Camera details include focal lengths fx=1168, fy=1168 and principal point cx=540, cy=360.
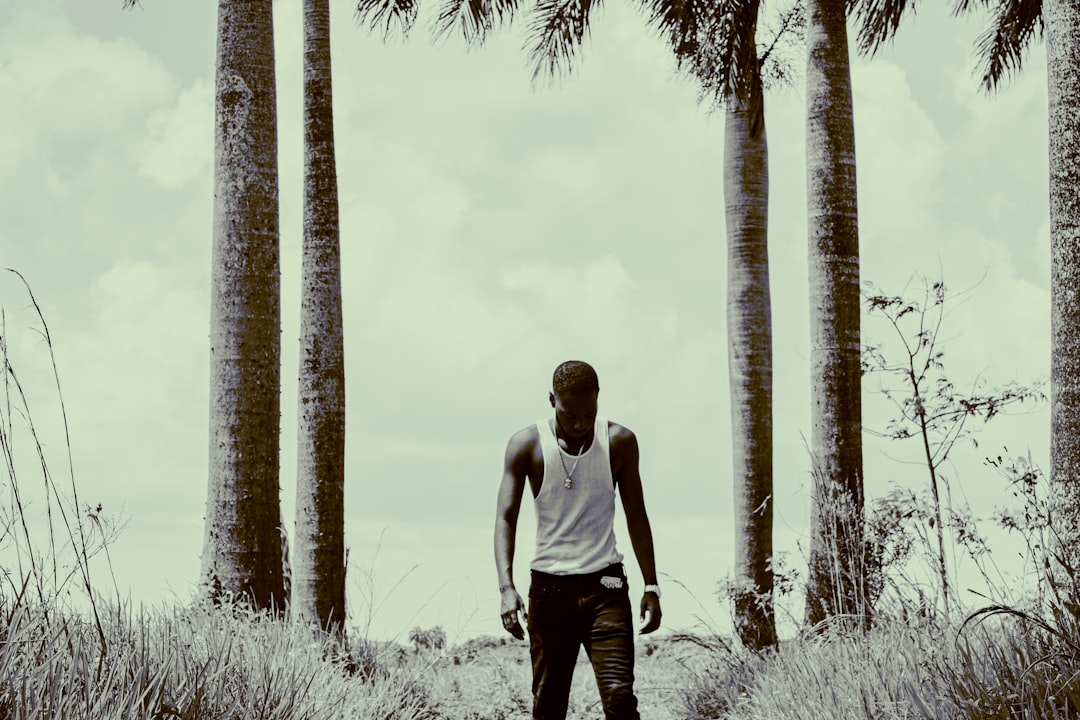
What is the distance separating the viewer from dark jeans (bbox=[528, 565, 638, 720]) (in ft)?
18.4

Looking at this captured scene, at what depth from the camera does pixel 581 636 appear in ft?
18.9

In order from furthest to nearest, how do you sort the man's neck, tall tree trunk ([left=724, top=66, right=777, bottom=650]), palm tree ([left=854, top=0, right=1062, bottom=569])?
tall tree trunk ([left=724, top=66, right=777, bottom=650])
palm tree ([left=854, top=0, right=1062, bottom=569])
the man's neck

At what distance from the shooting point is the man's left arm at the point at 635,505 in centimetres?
588

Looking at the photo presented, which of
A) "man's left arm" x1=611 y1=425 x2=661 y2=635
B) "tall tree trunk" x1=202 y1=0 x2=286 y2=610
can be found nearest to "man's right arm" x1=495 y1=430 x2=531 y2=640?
"man's left arm" x1=611 y1=425 x2=661 y2=635

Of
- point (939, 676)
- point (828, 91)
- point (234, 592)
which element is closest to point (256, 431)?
point (234, 592)

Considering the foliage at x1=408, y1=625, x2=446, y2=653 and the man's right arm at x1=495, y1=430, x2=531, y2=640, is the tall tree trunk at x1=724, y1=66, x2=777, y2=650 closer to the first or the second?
the foliage at x1=408, y1=625, x2=446, y2=653

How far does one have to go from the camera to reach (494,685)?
445 inches

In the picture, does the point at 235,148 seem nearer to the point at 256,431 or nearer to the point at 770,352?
the point at 256,431

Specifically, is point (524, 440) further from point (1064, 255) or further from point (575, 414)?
point (1064, 255)

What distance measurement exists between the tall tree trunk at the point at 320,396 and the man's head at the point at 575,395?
17.4ft

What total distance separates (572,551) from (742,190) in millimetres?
8926

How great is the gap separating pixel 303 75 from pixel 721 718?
7246 millimetres

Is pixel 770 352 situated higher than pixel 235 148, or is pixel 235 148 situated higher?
pixel 235 148

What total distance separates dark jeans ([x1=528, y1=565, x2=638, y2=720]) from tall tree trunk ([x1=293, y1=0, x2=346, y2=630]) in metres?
4.91
